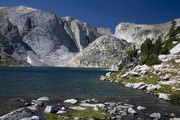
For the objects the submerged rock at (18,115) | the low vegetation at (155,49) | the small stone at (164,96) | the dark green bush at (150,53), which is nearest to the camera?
the submerged rock at (18,115)

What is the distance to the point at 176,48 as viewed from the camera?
11669cm

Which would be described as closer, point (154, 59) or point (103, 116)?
point (103, 116)

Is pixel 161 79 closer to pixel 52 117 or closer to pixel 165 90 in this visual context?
pixel 165 90

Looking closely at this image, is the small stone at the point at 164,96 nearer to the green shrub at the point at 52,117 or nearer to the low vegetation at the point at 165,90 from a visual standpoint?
the low vegetation at the point at 165,90

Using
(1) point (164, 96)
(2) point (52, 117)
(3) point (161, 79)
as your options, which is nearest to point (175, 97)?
(1) point (164, 96)

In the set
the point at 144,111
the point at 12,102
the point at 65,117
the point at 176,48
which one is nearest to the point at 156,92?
the point at 144,111

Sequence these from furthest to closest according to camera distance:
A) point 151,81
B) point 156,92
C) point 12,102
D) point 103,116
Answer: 1. point 151,81
2. point 156,92
3. point 12,102
4. point 103,116

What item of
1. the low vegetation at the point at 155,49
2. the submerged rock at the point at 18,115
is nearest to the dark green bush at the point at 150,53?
the low vegetation at the point at 155,49

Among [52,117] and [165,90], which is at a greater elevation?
[52,117]

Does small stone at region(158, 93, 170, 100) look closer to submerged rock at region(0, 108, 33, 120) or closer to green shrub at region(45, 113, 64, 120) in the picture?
green shrub at region(45, 113, 64, 120)

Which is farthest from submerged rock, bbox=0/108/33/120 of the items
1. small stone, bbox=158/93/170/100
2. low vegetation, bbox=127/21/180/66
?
low vegetation, bbox=127/21/180/66

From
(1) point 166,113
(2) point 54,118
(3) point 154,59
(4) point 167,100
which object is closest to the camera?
(2) point 54,118

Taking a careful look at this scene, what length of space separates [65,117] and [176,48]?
82.6 metres

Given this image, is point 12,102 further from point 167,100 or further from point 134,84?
point 134,84
